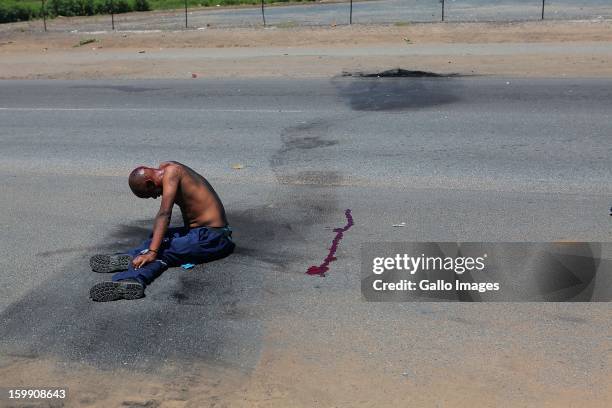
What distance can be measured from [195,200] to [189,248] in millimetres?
412

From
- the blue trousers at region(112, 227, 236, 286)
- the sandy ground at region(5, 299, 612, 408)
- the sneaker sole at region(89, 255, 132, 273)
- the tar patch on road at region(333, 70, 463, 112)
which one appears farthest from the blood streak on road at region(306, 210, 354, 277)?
the tar patch on road at region(333, 70, 463, 112)

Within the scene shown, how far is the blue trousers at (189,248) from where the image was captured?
7021 millimetres

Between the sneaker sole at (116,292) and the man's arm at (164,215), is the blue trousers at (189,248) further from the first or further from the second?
the sneaker sole at (116,292)

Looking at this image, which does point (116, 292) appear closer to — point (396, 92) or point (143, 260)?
point (143, 260)

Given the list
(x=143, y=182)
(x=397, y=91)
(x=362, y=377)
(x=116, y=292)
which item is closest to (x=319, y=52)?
(x=397, y=91)

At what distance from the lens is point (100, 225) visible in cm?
855

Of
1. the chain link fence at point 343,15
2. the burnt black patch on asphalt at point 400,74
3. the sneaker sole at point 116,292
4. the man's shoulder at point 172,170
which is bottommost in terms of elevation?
the sneaker sole at point 116,292

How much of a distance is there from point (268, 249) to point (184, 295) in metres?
1.18

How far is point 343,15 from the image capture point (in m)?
30.3

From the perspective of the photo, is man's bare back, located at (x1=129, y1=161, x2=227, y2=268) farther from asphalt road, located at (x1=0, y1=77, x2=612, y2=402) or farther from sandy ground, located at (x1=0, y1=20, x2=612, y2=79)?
sandy ground, located at (x1=0, y1=20, x2=612, y2=79)

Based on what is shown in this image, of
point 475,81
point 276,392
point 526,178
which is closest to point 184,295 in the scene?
point 276,392

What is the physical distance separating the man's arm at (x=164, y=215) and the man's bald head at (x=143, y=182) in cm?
10

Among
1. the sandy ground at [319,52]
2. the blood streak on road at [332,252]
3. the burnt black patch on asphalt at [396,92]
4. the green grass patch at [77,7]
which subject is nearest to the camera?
the blood streak on road at [332,252]

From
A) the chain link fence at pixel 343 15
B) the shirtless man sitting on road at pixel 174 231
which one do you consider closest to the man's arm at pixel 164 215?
the shirtless man sitting on road at pixel 174 231
